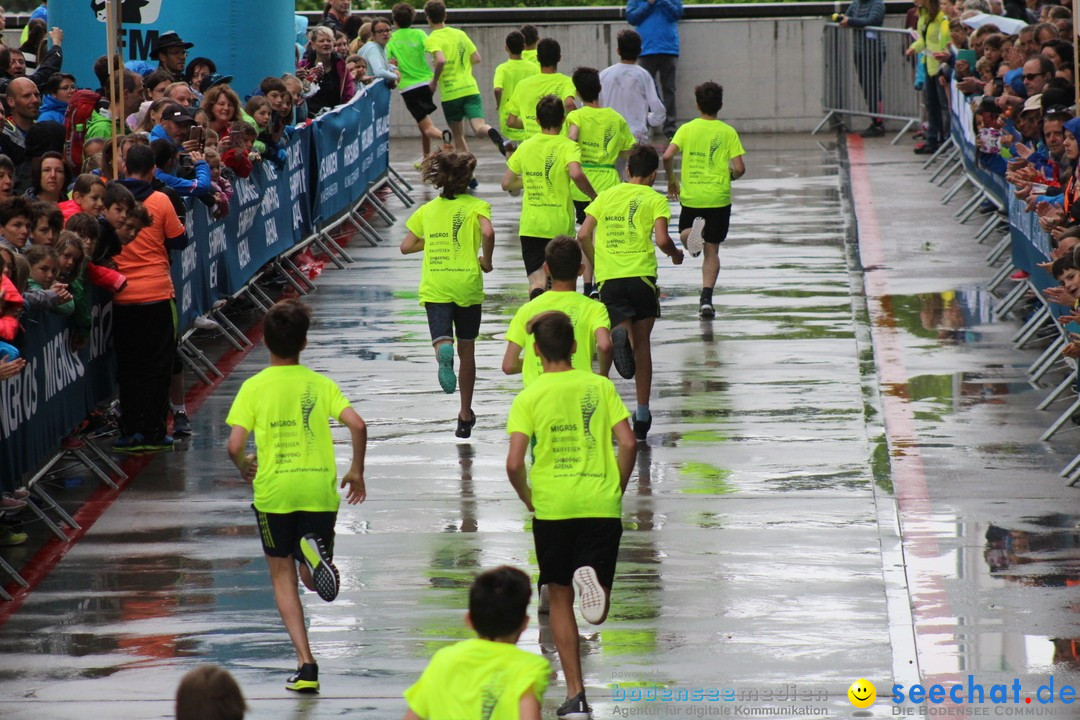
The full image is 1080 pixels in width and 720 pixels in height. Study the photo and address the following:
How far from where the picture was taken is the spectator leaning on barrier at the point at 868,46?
2716 cm

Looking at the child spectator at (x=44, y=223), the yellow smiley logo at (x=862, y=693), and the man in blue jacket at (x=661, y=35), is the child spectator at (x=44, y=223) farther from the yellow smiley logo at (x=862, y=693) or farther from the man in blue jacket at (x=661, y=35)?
the man in blue jacket at (x=661, y=35)

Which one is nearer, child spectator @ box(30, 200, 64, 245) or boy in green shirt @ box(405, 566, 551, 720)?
boy in green shirt @ box(405, 566, 551, 720)

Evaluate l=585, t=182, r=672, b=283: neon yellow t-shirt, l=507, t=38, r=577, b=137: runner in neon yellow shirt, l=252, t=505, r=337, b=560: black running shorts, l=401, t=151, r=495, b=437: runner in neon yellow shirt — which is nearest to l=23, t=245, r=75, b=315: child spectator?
l=401, t=151, r=495, b=437: runner in neon yellow shirt

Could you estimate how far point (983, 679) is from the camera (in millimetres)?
7816

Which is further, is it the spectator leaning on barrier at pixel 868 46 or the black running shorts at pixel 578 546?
the spectator leaning on barrier at pixel 868 46

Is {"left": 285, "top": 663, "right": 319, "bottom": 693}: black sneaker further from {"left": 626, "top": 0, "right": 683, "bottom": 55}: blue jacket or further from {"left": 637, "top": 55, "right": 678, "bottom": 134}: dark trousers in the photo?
{"left": 637, "top": 55, "right": 678, "bottom": 134}: dark trousers

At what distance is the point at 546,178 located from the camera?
47.5ft

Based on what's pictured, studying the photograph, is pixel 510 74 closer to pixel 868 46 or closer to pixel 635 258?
pixel 868 46

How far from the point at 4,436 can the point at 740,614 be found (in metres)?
4.09

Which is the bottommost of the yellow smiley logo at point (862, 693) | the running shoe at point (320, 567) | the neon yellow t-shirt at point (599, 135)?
the yellow smiley logo at point (862, 693)

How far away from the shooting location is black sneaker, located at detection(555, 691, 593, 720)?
290 inches

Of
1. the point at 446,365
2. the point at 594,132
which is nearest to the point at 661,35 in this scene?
the point at 594,132

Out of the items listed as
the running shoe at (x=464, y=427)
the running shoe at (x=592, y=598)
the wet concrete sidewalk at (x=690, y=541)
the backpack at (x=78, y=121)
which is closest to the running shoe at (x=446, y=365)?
the running shoe at (x=464, y=427)

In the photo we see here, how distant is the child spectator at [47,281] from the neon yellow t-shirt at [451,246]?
8.39 ft
